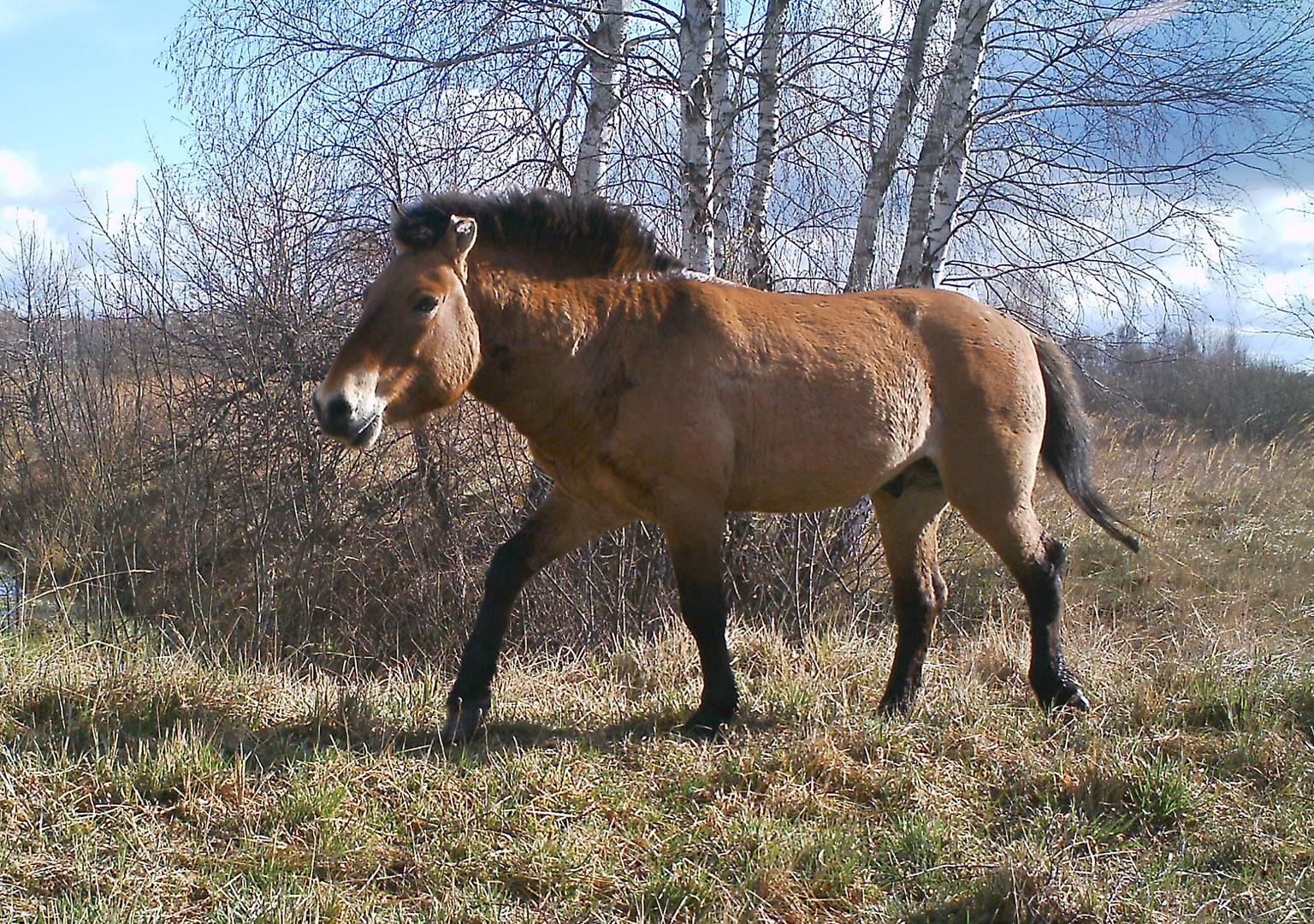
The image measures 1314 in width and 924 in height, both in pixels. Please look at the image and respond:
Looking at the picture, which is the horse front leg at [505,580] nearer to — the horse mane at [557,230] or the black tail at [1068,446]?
the horse mane at [557,230]

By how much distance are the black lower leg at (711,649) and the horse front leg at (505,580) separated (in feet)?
1.76

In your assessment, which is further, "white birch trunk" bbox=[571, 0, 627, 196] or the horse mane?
"white birch trunk" bbox=[571, 0, 627, 196]

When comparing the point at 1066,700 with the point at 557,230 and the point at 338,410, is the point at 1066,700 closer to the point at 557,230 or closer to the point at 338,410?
the point at 557,230

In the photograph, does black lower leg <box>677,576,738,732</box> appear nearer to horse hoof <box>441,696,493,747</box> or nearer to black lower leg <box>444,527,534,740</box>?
black lower leg <box>444,527,534,740</box>

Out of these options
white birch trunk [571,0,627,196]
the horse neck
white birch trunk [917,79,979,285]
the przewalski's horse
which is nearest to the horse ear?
the przewalski's horse

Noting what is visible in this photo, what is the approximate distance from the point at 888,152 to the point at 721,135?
1.40m

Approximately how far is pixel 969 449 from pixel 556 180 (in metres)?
4.45

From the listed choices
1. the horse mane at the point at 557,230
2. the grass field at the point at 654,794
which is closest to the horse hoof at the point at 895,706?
the grass field at the point at 654,794

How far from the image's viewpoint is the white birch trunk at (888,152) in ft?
Answer: 24.5

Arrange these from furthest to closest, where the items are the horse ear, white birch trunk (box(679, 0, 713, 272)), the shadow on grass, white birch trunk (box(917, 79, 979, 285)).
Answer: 1. white birch trunk (box(917, 79, 979, 285))
2. white birch trunk (box(679, 0, 713, 272))
3. the horse ear
4. the shadow on grass

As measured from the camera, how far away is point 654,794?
3.70m

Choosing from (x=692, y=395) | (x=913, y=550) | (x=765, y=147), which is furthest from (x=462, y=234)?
(x=765, y=147)

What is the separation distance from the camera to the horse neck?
429cm

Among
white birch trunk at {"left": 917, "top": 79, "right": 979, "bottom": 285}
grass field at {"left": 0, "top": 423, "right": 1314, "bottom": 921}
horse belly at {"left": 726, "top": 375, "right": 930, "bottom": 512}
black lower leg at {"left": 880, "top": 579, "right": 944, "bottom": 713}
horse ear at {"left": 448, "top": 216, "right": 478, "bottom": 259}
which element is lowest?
grass field at {"left": 0, "top": 423, "right": 1314, "bottom": 921}
